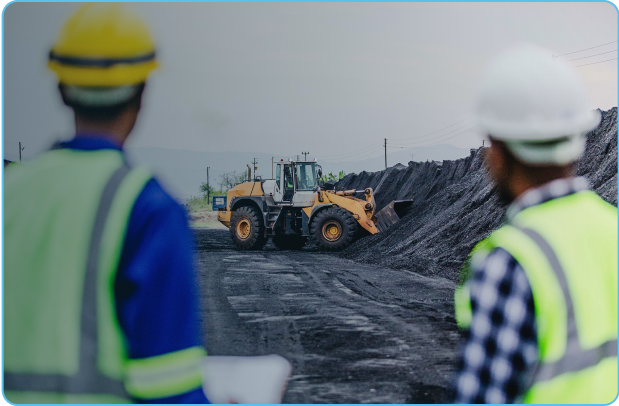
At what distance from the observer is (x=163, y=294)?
4.07 ft

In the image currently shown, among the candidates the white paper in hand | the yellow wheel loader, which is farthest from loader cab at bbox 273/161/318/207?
the white paper in hand

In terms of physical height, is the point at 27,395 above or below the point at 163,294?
below

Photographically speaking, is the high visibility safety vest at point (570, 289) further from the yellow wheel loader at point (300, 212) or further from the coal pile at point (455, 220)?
the yellow wheel loader at point (300, 212)

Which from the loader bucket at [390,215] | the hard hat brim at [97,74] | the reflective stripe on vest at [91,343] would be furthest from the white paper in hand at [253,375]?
the loader bucket at [390,215]

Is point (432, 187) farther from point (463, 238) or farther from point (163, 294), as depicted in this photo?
point (163, 294)

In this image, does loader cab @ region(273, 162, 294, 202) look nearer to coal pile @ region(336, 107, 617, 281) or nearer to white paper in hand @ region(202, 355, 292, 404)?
coal pile @ region(336, 107, 617, 281)

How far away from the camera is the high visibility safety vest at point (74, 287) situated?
1245 millimetres

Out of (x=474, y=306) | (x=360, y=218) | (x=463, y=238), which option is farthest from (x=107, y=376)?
(x=360, y=218)

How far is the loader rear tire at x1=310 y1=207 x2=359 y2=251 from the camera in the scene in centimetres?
1739

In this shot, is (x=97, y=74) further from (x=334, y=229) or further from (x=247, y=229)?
(x=247, y=229)

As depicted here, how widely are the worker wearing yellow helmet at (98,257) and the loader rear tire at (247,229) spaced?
687 inches

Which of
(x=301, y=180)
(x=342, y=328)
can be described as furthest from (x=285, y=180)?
(x=342, y=328)

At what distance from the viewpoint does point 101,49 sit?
4.55 feet

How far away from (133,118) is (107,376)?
0.58 metres
